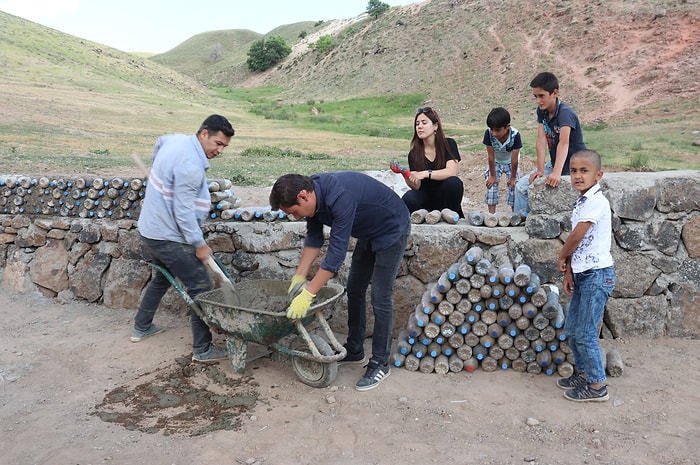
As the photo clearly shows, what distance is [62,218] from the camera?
17.7 ft

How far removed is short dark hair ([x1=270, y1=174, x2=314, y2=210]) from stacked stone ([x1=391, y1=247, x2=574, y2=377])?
49.1 inches

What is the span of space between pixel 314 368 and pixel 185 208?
135 centimetres

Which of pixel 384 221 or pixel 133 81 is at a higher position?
pixel 133 81

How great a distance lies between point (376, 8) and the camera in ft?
165

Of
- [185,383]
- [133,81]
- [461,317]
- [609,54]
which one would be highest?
[609,54]

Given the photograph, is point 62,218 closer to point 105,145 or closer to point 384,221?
point 384,221

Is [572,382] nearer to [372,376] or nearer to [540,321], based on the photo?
[540,321]

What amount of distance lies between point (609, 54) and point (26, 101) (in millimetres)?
25157

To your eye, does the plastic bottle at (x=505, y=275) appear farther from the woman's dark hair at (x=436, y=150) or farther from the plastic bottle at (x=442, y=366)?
the woman's dark hair at (x=436, y=150)

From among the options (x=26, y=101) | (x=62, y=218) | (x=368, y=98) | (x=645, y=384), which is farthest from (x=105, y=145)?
(x=368, y=98)

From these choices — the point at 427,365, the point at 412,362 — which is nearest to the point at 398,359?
the point at 412,362

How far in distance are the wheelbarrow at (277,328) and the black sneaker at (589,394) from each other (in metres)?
1.42

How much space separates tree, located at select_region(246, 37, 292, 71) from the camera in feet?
184

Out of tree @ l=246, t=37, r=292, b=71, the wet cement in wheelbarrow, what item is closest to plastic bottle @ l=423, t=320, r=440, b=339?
the wet cement in wheelbarrow
